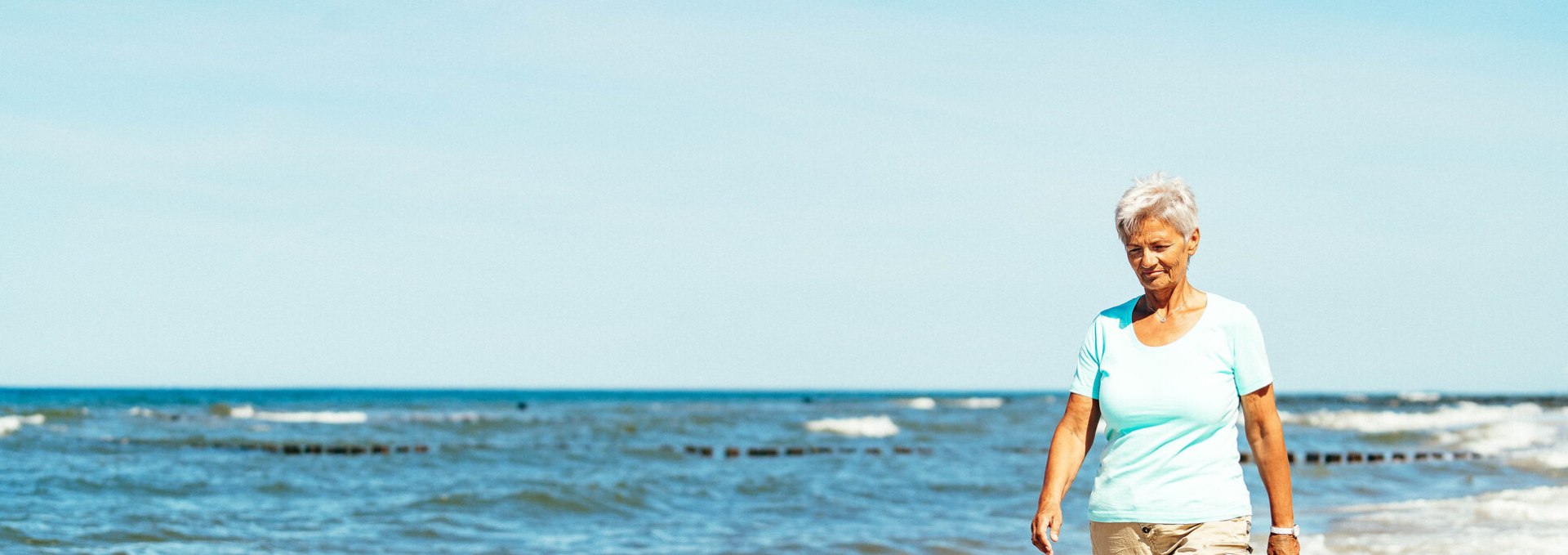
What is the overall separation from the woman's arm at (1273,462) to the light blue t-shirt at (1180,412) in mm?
48

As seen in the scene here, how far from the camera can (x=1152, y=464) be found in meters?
3.46

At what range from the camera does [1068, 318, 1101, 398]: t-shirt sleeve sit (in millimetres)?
3604

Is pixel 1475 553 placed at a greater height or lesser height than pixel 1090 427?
lesser

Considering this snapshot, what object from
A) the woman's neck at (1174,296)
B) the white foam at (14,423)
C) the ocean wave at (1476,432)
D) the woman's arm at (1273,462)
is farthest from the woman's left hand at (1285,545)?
the white foam at (14,423)

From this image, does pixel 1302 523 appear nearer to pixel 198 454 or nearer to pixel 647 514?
pixel 647 514

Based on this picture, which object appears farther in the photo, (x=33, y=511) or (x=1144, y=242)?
(x=33, y=511)

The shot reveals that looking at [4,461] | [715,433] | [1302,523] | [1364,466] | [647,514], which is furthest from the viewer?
[715,433]

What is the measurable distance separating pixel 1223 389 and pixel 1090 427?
444 mm

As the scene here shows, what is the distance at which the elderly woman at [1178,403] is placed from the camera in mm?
3375

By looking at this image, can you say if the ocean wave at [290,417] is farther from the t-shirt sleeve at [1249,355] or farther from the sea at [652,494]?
the t-shirt sleeve at [1249,355]

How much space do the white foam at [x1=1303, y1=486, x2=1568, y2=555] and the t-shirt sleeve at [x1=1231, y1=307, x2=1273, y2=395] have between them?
741cm

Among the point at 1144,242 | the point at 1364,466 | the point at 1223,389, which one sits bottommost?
the point at 1364,466

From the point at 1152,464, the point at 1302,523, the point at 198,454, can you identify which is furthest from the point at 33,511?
the point at 1152,464

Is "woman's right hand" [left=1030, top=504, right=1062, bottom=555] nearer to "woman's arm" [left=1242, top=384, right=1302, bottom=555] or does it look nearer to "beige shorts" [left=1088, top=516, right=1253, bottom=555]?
"beige shorts" [left=1088, top=516, right=1253, bottom=555]
